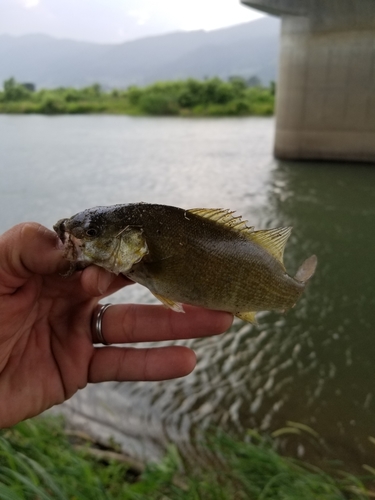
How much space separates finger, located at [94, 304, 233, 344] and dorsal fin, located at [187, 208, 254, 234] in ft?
1.62

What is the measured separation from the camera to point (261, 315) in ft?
24.2

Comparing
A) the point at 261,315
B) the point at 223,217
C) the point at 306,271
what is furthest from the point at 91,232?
the point at 261,315

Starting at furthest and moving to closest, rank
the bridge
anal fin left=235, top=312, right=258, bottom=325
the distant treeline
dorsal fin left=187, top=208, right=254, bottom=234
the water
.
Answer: the distant treeline, the bridge, the water, anal fin left=235, top=312, right=258, bottom=325, dorsal fin left=187, top=208, right=254, bottom=234

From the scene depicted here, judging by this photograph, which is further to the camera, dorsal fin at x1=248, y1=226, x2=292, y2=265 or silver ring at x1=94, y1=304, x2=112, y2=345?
silver ring at x1=94, y1=304, x2=112, y2=345

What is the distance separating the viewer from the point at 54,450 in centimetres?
338

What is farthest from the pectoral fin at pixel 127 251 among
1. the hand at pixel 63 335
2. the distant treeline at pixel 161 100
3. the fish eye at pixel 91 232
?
the distant treeline at pixel 161 100

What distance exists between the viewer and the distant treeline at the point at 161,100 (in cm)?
3863

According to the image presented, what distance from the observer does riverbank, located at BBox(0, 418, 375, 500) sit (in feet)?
8.68

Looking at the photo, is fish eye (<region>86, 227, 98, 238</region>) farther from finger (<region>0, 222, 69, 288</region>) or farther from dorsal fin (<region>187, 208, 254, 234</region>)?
dorsal fin (<region>187, 208, 254, 234</region>)

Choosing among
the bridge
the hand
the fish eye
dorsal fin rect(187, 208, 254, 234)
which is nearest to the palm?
the hand

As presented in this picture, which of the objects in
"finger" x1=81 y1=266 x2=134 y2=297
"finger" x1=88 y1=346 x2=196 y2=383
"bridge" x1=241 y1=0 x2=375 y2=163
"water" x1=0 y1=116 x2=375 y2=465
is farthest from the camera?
"bridge" x1=241 y1=0 x2=375 y2=163

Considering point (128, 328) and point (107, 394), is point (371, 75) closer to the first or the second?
point (107, 394)

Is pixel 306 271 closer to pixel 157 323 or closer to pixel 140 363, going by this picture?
pixel 157 323

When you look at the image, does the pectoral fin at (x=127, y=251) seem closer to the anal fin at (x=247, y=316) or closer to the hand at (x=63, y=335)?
the hand at (x=63, y=335)
